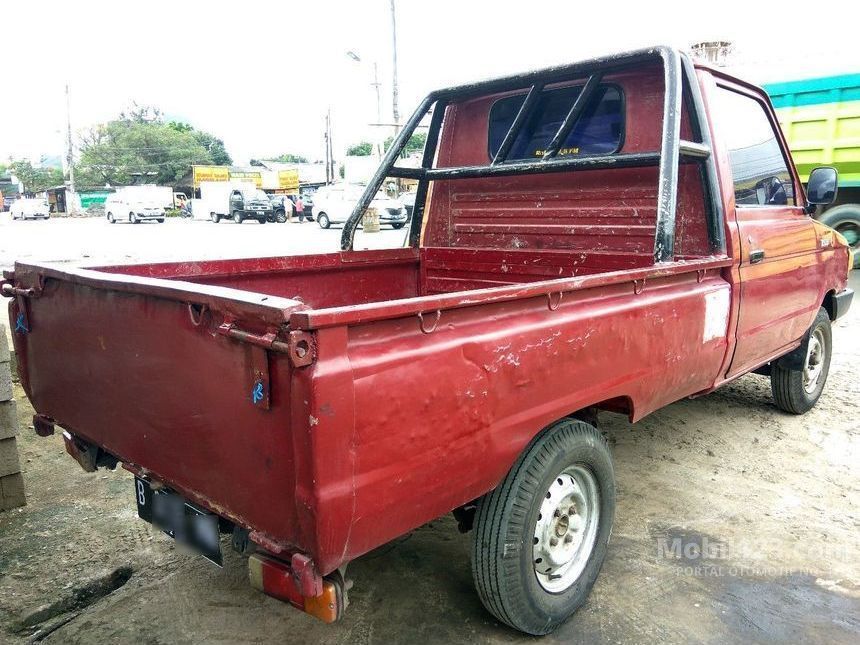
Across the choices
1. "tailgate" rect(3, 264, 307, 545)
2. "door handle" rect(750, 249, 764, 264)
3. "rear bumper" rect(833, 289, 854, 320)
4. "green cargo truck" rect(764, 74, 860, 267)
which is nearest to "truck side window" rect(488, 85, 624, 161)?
"door handle" rect(750, 249, 764, 264)

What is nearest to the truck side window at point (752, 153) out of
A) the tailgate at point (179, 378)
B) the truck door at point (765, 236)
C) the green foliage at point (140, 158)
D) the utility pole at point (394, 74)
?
the truck door at point (765, 236)

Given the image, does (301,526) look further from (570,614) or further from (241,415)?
(570,614)

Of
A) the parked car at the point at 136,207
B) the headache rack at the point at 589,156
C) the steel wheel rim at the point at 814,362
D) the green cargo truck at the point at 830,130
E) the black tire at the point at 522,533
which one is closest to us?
the black tire at the point at 522,533

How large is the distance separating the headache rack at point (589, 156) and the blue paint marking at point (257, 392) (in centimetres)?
201

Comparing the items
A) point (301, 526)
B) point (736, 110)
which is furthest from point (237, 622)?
point (736, 110)

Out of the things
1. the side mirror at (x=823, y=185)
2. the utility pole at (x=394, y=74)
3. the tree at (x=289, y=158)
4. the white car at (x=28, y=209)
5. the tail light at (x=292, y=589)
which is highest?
the tree at (x=289, y=158)

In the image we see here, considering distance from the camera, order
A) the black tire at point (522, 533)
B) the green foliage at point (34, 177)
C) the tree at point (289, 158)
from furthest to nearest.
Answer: the tree at point (289, 158)
the green foliage at point (34, 177)
the black tire at point (522, 533)

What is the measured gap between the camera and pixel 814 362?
4.79 metres

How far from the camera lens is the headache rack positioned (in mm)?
2988

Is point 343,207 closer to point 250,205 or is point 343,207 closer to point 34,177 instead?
point 250,205

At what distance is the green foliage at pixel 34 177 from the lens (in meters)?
71.5

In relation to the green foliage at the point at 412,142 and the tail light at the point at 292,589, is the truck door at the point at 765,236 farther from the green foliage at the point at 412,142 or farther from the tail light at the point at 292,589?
the tail light at the point at 292,589

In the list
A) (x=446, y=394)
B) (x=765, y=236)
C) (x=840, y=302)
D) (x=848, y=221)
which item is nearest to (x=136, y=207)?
(x=848, y=221)

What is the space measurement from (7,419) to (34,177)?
81375mm
